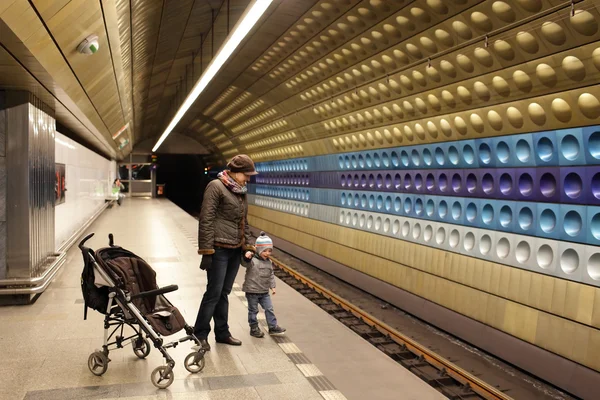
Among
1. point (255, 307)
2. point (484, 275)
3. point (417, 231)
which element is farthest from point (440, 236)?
point (255, 307)

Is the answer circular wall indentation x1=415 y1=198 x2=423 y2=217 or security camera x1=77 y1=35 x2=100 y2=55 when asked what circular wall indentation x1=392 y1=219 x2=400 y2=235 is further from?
security camera x1=77 y1=35 x2=100 y2=55

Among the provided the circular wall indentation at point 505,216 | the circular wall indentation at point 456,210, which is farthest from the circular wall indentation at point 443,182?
the circular wall indentation at point 505,216

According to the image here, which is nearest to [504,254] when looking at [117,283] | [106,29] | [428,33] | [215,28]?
[428,33]

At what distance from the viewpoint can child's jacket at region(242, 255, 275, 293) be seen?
606cm

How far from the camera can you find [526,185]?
7305 mm

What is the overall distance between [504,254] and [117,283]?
4986 millimetres

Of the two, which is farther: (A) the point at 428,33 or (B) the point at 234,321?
(A) the point at 428,33

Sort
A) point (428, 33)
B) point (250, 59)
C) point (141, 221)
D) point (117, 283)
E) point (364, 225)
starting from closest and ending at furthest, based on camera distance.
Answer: point (117, 283) < point (428, 33) < point (364, 225) < point (250, 59) < point (141, 221)

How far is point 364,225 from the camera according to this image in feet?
41.8

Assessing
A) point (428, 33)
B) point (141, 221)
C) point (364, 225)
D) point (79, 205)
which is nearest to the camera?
point (428, 33)

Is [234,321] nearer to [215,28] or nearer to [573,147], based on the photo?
[573,147]

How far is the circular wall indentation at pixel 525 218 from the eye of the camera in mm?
7250

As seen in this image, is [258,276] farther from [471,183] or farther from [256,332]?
[471,183]

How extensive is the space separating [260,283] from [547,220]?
11.1 ft
